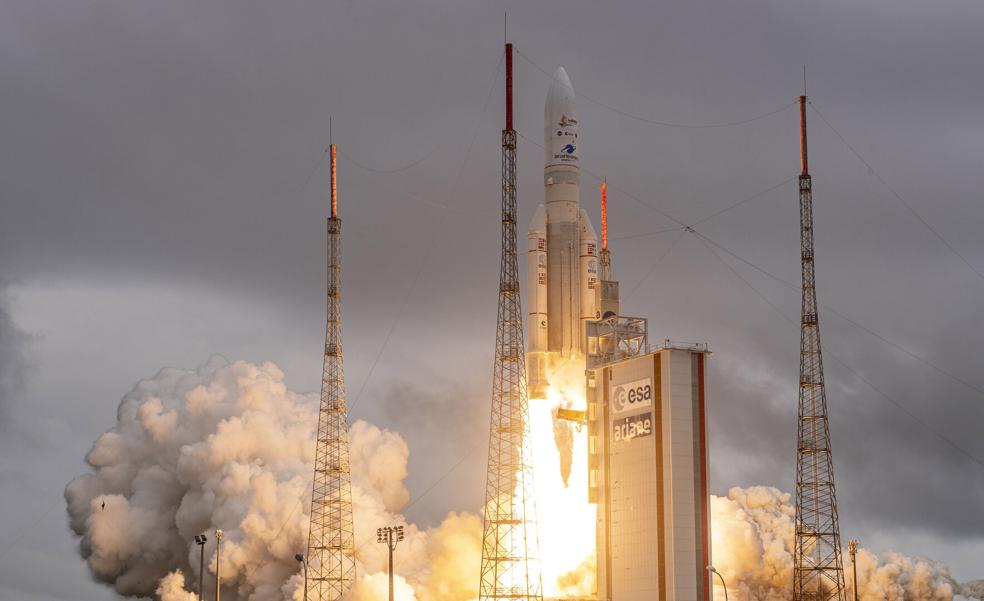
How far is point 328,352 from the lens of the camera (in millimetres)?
126250

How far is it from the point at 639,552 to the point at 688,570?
162 inches

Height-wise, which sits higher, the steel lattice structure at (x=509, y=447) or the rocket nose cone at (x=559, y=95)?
the rocket nose cone at (x=559, y=95)

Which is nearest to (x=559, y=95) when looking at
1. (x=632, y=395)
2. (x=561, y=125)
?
(x=561, y=125)

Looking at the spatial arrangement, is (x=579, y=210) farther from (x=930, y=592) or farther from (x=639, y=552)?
(x=930, y=592)

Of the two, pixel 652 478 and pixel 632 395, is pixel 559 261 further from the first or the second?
pixel 652 478

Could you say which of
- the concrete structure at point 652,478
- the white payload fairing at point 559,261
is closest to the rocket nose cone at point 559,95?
the white payload fairing at point 559,261

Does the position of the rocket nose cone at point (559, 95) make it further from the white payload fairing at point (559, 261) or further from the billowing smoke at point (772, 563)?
the billowing smoke at point (772, 563)

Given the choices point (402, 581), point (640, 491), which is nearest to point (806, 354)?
point (640, 491)

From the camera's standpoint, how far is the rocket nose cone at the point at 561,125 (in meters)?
130

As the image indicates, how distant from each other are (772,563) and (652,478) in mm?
30625

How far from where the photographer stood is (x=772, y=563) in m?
144

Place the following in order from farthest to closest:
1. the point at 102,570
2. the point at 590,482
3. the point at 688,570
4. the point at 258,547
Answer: the point at 102,570
the point at 258,547
the point at 590,482
the point at 688,570

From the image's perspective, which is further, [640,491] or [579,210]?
[579,210]

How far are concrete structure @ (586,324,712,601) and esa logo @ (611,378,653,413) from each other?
0.07 metres
